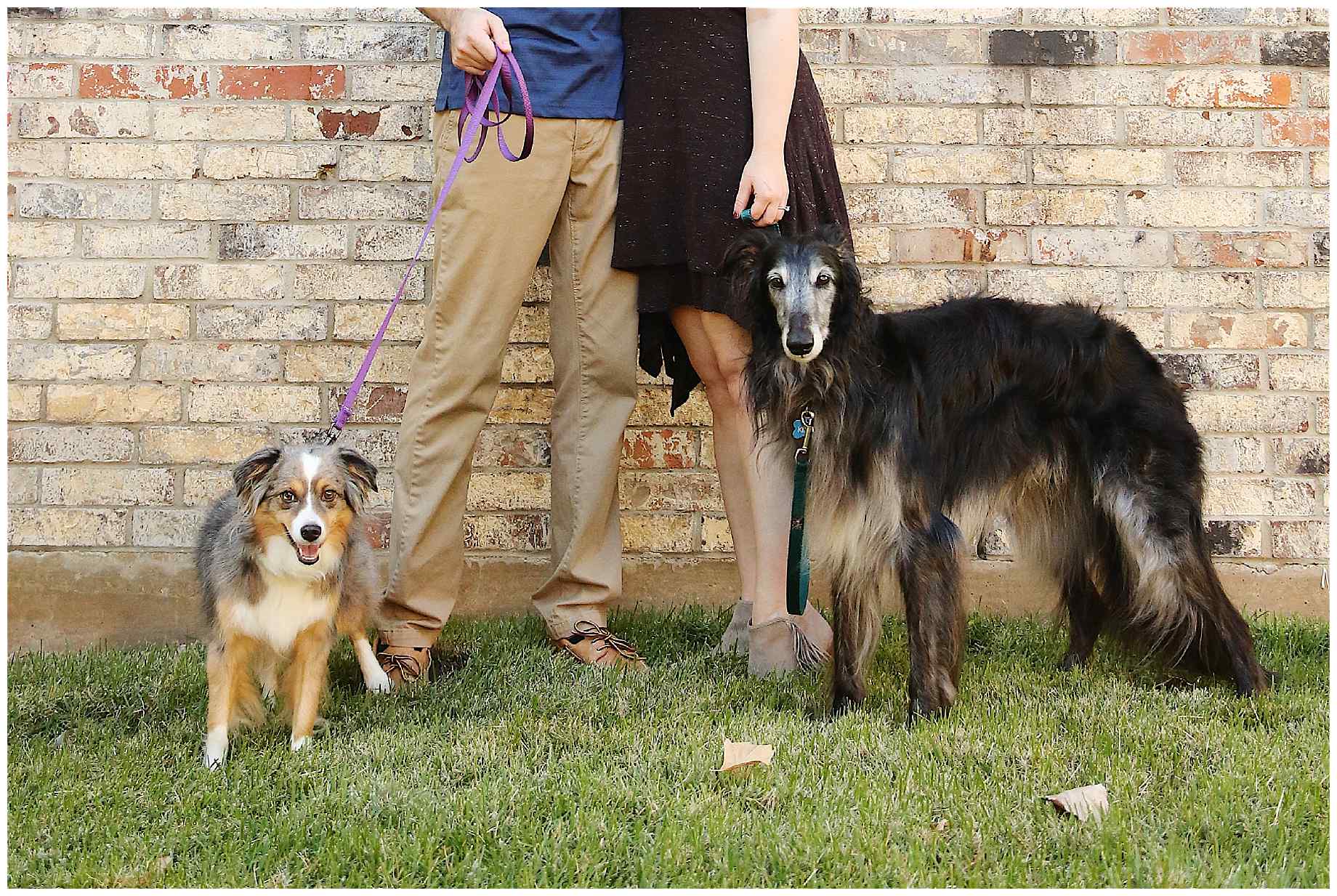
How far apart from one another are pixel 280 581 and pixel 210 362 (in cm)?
151

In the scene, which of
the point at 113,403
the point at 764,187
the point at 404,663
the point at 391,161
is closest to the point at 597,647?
the point at 404,663

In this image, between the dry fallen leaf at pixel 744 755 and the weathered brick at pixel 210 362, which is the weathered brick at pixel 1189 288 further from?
the weathered brick at pixel 210 362

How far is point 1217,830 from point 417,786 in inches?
65.5

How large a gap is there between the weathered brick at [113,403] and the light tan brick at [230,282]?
1.21ft

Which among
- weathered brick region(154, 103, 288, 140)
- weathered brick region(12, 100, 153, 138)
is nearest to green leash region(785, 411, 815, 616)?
weathered brick region(154, 103, 288, 140)

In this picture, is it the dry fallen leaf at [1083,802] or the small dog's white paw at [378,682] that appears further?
the small dog's white paw at [378,682]

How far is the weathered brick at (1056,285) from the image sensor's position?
12.7ft

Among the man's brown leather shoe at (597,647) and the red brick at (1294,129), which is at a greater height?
the red brick at (1294,129)

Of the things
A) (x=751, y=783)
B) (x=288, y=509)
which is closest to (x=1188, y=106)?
(x=751, y=783)

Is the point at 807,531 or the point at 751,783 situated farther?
the point at 807,531

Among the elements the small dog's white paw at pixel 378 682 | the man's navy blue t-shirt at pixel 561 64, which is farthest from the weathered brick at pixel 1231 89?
the small dog's white paw at pixel 378 682

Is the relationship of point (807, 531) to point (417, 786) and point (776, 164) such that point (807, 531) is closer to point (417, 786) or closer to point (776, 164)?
point (776, 164)

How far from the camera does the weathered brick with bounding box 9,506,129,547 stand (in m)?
3.84

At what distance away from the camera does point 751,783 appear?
2.25m
